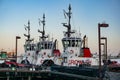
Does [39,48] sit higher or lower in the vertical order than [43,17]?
lower

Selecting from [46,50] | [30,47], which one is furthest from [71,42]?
[30,47]

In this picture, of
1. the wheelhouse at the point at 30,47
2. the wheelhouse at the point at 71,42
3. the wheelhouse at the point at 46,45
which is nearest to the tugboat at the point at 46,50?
the wheelhouse at the point at 46,45

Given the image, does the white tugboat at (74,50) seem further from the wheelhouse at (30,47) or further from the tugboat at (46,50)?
the wheelhouse at (30,47)

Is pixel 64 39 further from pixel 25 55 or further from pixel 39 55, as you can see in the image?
pixel 25 55

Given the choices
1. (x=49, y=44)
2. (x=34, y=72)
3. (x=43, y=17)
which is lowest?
(x=34, y=72)

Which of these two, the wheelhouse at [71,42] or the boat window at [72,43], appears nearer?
the wheelhouse at [71,42]

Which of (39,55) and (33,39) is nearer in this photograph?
(39,55)

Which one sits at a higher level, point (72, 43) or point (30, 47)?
point (72, 43)

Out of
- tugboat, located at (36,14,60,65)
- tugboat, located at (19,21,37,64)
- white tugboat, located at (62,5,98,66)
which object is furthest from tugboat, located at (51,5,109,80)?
tugboat, located at (19,21,37,64)

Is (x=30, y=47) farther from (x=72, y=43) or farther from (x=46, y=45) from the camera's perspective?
(x=72, y=43)

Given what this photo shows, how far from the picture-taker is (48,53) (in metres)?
63.6

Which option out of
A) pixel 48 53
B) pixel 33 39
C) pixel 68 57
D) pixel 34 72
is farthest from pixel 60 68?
pixel 33 39

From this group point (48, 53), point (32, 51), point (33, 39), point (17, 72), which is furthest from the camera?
point (33, 39)

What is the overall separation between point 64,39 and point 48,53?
8.17m
